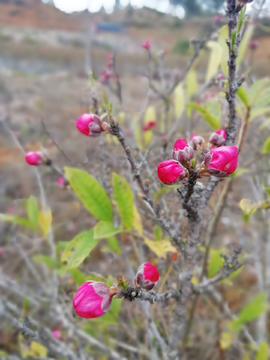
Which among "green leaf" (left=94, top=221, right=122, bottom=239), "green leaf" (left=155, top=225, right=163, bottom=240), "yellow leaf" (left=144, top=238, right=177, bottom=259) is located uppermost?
Answer: "green leaf" (left=94, top=221, right=122, bottom=239)

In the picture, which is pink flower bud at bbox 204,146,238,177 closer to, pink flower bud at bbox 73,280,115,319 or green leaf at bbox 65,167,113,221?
pink flower bud at bbox 73,280,115,319

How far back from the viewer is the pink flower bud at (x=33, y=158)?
2.83 feet

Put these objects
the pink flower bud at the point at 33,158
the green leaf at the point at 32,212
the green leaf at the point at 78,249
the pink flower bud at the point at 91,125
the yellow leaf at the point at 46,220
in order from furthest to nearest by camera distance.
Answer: the green leaf at the point at 32,212
the yellow leaf at the point at 46,220
the pink flower bud at the point at 33,158
the green leaf at the point at 78,249
the pink flower bud at the point at 91,125

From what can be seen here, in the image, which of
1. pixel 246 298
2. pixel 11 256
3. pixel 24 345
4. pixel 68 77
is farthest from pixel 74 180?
pixel 68 77

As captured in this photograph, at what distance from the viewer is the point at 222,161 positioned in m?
0.44

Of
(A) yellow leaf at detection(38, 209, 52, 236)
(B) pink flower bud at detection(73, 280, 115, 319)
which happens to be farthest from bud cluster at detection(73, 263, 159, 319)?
(A) yellow leaf at detection(38, 209, 52, 236)

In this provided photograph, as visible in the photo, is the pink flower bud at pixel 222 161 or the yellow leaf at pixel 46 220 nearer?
the pink flower bud at pixel 222 161

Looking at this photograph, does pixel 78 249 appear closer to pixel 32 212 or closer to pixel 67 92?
pixel 32 212

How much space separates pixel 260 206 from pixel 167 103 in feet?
2.07

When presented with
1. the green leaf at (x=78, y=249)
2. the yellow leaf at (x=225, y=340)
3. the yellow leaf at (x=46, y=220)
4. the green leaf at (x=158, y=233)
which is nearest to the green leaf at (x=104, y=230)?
the green leaf at (x=78, y=249)

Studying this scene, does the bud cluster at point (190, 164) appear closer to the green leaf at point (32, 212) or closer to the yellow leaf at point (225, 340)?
the green leaf at point (32, 212)

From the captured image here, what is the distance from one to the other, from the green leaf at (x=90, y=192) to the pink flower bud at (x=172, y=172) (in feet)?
1.30

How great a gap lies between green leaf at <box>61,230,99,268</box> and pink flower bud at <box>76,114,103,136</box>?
279 mm

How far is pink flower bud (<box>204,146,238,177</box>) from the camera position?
0.44m
